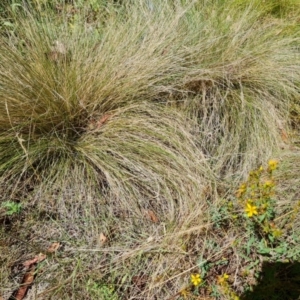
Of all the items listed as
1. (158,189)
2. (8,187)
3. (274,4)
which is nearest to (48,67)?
(8,187)

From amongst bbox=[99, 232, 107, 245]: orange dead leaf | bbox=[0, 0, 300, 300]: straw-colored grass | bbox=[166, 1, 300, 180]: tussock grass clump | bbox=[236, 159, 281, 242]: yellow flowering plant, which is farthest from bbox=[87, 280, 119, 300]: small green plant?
bbox=[166, 1, 300, 180]: tussock grass clump

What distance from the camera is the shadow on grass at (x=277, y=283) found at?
1.52 meters

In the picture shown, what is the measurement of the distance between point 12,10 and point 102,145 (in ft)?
3.35

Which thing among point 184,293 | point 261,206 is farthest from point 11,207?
point 261,206

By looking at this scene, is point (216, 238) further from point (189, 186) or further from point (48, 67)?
point (48, 67)

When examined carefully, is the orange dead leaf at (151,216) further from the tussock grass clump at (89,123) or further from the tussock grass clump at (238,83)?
the tussock grass clump at (238,83)

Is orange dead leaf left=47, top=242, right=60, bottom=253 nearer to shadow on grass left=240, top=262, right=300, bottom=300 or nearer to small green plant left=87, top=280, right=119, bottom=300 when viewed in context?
small green plant left=87, top=280, right=119, bottom=300

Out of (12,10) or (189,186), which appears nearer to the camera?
(189,186)

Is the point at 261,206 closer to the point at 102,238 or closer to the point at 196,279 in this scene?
the point at 196,279

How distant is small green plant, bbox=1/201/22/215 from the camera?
1.66 m

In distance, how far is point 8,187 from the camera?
1.71m

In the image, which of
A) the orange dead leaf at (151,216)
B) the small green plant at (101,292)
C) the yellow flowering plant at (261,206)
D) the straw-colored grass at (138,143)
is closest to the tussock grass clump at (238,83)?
the straw-colored grass at (138,143)

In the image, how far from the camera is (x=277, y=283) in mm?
1525

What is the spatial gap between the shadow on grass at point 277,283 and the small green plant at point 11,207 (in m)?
1.07
